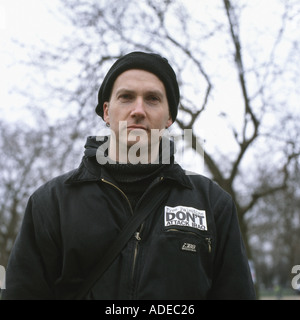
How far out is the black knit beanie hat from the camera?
7.43 feet

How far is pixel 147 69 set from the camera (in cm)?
227

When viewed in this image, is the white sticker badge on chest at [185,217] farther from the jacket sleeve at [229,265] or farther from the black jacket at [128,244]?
the jacket sleeve at [229,265]

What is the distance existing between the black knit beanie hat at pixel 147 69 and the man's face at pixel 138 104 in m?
0.03

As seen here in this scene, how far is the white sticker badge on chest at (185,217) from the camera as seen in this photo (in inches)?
78.0

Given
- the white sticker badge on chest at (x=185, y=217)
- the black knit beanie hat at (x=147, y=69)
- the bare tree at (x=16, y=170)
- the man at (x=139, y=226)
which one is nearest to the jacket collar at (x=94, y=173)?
the man at (x=139, y=226)

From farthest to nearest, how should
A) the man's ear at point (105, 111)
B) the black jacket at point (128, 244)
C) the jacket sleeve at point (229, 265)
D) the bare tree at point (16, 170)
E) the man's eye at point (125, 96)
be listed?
A: the bare tree at point (16, 170), the man's ear at point (105, 111), the man's eye at point (125, 96), the jacket sleeve at point (229, 265), the black jacket at point (128, 244)

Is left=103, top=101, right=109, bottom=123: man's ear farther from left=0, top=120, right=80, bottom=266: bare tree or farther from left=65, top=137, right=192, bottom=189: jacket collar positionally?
left=0, top=120, right=80, bottom=266: bare tree

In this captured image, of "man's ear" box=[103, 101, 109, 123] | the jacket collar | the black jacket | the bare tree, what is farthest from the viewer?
the bare tree

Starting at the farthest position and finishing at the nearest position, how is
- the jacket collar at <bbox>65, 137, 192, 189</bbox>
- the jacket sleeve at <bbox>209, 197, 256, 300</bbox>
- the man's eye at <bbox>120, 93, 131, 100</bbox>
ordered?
the man's eye at <bbox>120, 93, 131, 100</bbox>, the jacket collar at <bbox>65, 137, 192, 189</bbox>, the jacket sleeve at <bbox>209, 197, 256, 300</bbox>

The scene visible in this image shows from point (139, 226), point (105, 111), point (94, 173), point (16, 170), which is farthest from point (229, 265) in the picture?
point (16, 170)

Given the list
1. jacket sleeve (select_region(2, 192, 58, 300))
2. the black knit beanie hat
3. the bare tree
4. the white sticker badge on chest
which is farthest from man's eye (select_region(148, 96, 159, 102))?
the bare tree

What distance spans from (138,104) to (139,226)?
656mm
